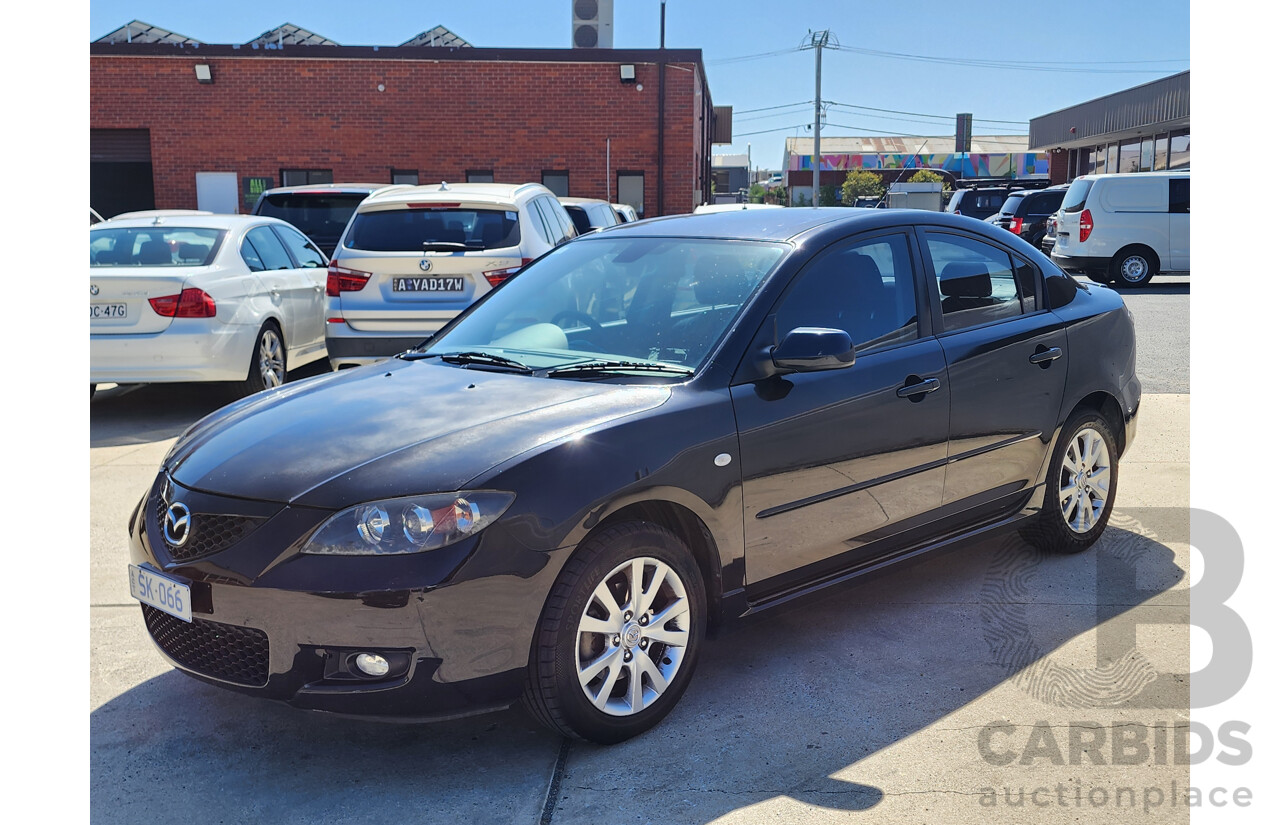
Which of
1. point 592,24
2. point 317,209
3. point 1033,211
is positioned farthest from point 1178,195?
point 317,209

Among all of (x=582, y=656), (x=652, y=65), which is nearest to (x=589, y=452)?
(x=582, y=656)

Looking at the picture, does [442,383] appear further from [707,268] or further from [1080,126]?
[1080,126]

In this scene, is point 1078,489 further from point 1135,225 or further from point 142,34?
point 142,34

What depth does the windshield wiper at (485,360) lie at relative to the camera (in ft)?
13.3

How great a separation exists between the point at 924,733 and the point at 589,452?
4.43 ft

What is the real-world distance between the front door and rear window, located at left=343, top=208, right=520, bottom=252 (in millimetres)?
4697

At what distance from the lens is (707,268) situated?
4.22 m

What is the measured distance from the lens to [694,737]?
3.48 meters

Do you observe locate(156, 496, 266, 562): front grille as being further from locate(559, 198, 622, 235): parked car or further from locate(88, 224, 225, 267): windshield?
locate(559, 198, 622, 235): parked car

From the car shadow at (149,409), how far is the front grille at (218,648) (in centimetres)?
501

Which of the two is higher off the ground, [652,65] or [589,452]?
[652,65]

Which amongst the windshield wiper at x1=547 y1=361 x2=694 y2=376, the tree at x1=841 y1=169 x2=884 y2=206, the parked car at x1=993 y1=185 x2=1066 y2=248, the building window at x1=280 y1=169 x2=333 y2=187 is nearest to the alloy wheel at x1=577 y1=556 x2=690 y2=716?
the windshield wiper at x1=547 y1=361 x2=694 y2=376

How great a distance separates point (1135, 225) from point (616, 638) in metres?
18.4

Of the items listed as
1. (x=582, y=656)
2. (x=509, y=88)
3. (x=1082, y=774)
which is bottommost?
(x=1082, y=774)
